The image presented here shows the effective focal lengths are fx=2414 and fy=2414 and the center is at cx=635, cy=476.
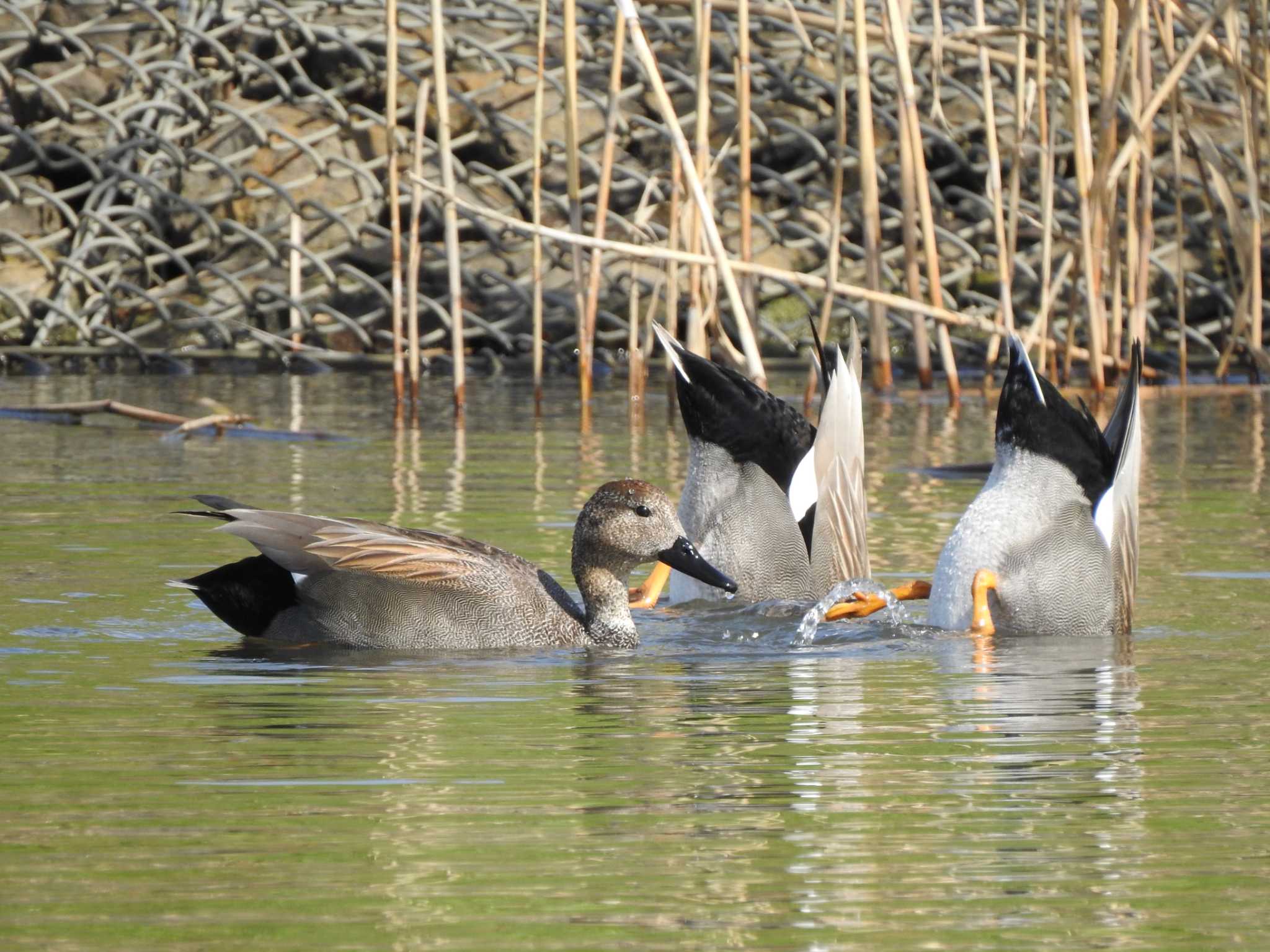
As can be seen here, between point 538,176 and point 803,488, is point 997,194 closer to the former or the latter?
point 538,176

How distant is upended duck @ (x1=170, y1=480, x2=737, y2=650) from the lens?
22.1 ft

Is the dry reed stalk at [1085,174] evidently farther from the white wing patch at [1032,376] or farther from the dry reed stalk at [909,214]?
the white wing patch at [1032,376]

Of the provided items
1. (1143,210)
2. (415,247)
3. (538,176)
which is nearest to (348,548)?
(538,176)

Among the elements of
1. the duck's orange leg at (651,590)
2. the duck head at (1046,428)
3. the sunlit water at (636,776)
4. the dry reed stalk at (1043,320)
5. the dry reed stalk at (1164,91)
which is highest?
the dry reed stalk at (1164,91)

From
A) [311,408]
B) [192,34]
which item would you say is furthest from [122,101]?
[311,408]

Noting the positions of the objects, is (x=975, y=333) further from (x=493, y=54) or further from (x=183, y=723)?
(x=183, y=723)

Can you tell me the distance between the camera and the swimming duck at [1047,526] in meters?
7.04

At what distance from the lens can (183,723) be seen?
5473 mm

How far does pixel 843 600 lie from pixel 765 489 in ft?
2.29

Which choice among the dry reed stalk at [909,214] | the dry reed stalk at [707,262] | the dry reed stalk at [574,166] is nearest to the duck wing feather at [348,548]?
the dry reed stalk at [707,262]

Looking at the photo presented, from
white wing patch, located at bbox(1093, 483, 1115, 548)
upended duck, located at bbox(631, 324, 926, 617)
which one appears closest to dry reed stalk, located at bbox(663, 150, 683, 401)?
upended duck, located at bbox(631, 324, 926, 617)

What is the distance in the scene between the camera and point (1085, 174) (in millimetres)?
10664

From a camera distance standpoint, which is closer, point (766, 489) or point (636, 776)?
point (636, 776)

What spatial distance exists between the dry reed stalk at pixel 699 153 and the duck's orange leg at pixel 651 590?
7.28 feet
